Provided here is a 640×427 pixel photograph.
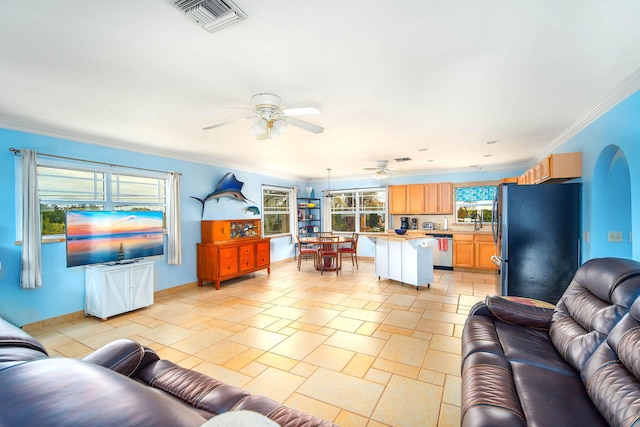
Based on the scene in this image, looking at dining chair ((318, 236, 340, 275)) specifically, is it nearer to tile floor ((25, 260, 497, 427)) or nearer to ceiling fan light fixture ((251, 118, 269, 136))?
tile floor ((25, 260, 497, 427))

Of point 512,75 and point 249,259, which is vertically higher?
point 512,75

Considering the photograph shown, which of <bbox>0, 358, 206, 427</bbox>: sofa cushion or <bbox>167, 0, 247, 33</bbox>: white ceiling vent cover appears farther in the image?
<bbox>167, 0, 247, 33</bbox>: white ceiling vent cover

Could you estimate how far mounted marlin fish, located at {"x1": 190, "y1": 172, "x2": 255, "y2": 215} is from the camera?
18.6ft

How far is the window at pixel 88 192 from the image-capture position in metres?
3.61

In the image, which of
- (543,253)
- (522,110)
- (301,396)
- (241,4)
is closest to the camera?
(241,4)

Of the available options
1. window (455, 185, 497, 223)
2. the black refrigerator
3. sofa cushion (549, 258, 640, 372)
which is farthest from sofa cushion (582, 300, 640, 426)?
window (455, 185, 497, 223)

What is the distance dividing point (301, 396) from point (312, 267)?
5.01 metres

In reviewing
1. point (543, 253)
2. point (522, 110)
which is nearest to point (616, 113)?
point (522, 110)

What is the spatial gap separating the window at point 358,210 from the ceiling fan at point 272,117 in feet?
18.4

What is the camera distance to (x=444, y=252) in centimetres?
675

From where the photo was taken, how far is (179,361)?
273cm

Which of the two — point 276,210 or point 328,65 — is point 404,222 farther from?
point 328,65

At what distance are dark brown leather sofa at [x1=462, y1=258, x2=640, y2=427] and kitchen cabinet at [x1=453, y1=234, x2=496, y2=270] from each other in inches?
173

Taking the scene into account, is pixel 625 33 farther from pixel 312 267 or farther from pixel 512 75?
pixel 312 267
